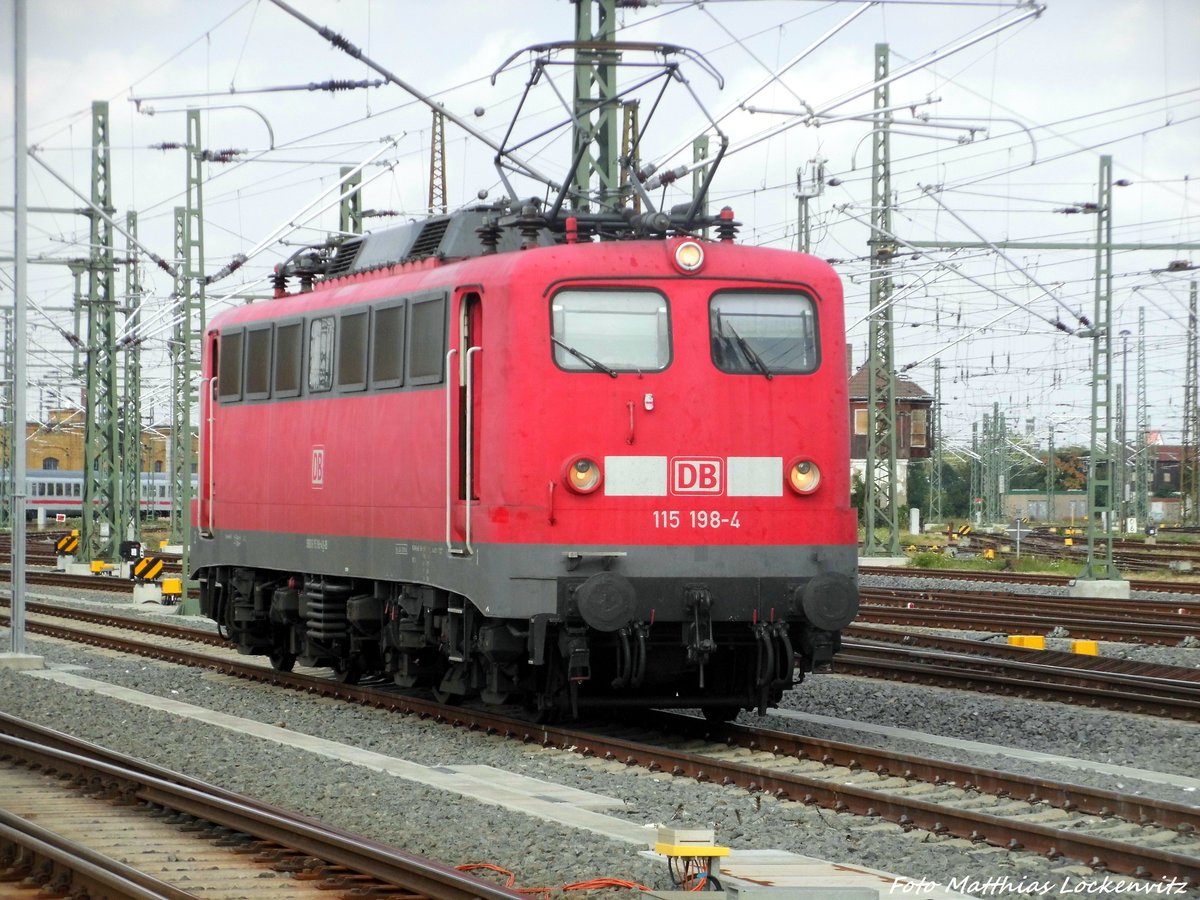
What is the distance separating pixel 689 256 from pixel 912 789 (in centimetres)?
424

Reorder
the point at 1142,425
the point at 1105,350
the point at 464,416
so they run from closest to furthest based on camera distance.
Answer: the point at 464,416 < the point at 1105,350 < the point at 1142,425

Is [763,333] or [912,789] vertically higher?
[763,333]

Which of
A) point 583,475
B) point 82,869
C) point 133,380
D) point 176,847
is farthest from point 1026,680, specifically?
point 133,380

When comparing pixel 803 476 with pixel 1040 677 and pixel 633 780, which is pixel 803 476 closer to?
pixel 633 780

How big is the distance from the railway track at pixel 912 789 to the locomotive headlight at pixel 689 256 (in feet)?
11.4

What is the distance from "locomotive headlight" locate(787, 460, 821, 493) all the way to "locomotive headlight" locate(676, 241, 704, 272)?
5.31ft

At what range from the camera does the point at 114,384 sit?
131 feet

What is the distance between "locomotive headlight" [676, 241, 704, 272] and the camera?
13.1 meters

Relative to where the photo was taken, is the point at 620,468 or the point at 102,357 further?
the point at 102,357

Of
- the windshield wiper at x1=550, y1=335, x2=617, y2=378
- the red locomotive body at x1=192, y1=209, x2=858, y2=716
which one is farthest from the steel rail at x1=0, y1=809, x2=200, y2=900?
the windshield wiper at x1=550, y1=335, x2=617, y2=378

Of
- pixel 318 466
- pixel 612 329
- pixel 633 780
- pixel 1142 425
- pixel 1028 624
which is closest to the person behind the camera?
pixel 633 780

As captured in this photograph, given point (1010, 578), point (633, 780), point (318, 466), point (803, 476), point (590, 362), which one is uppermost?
point (590, 362)

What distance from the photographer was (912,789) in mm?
11242

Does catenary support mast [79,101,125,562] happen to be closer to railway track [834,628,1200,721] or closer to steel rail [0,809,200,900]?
railway track [834,628,1200,721]
